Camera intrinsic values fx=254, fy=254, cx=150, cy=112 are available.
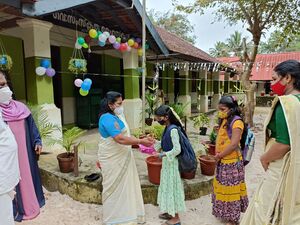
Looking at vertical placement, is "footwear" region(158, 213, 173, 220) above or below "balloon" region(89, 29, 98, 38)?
below

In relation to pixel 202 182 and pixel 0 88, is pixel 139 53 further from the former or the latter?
pixel 0 88

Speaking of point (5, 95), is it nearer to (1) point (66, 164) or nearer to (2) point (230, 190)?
(1) point (66, 164)

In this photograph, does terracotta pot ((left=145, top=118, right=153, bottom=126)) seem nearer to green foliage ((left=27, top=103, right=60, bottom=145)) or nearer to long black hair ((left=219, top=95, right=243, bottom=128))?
green foliage ((left=27, top=103, right=60, bottom=145))

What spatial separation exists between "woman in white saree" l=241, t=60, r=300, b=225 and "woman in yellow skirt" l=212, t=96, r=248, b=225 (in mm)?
937

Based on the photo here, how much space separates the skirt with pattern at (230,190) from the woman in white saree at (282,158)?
95cm

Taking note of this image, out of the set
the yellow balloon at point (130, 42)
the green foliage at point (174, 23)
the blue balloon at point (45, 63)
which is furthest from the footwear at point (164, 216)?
the green foliage at point (174, 23)

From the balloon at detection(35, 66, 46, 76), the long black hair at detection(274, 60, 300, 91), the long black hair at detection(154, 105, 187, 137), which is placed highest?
the balloon at detection(35, 66, 46, 76)

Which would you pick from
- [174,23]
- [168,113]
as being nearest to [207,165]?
[168,113]

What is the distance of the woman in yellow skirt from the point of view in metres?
2.85

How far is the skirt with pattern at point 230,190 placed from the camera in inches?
113

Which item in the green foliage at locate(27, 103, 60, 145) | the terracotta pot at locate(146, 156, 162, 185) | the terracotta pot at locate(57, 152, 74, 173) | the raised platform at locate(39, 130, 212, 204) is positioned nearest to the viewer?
the terracotta pot at locate(146, 156, 162, 185)

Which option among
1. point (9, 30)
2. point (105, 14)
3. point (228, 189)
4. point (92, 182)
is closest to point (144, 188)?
point (92, 182)

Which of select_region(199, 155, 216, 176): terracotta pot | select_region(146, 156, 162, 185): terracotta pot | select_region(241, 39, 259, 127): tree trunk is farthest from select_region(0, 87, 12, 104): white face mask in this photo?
select_region(241, 39, 259, 127): tree trunk

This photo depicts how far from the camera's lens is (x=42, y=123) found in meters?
4.51
